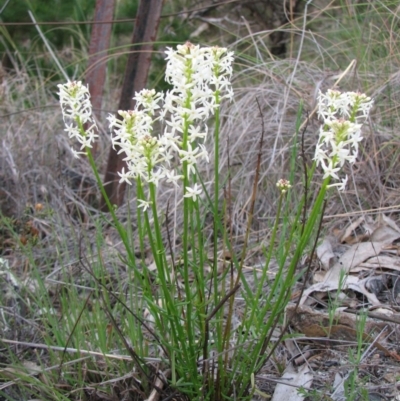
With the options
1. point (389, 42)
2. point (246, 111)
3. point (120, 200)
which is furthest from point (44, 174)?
point (389, 42)

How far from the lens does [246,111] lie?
3.67m

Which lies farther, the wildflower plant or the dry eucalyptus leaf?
the dry eucalyptus leaf

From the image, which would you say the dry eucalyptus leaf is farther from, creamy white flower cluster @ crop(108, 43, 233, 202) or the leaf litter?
creamy white flower cluster @ crop(108, 43, 233, 202)

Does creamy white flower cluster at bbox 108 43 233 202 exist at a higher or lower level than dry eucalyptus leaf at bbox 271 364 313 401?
higher

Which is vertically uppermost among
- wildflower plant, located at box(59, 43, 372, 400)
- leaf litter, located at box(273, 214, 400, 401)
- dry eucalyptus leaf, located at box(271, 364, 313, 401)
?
wildflower plant, located at box(59, 43, 372, 400)

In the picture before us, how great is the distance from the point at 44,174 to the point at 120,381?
2059 mm

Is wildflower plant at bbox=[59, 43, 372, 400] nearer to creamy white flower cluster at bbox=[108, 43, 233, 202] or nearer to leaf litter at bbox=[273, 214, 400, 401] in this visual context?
creamy white flower cluster at bbox=[108, 43, 233, 202]

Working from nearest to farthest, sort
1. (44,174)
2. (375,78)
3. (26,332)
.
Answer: (26,332), (375,78), (44,174)

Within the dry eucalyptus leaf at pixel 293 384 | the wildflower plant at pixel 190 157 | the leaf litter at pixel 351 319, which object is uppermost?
the wildflower plant at pixel 190 157

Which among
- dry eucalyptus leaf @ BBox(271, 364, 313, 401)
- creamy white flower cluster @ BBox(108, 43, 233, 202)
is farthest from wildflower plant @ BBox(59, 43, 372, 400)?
dry eucalyptus leaf @ BBox(271, 364, 313, 401)

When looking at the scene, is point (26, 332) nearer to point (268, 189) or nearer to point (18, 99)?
point (268, 189)

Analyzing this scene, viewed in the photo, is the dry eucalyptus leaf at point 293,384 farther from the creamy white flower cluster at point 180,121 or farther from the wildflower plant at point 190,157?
the creamy white flower cluster at point 180,121

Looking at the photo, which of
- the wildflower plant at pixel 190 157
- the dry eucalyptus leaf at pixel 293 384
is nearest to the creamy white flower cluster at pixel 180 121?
the wildflower plant at pixel 190 157

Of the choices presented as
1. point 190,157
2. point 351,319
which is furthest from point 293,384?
point 190,157
